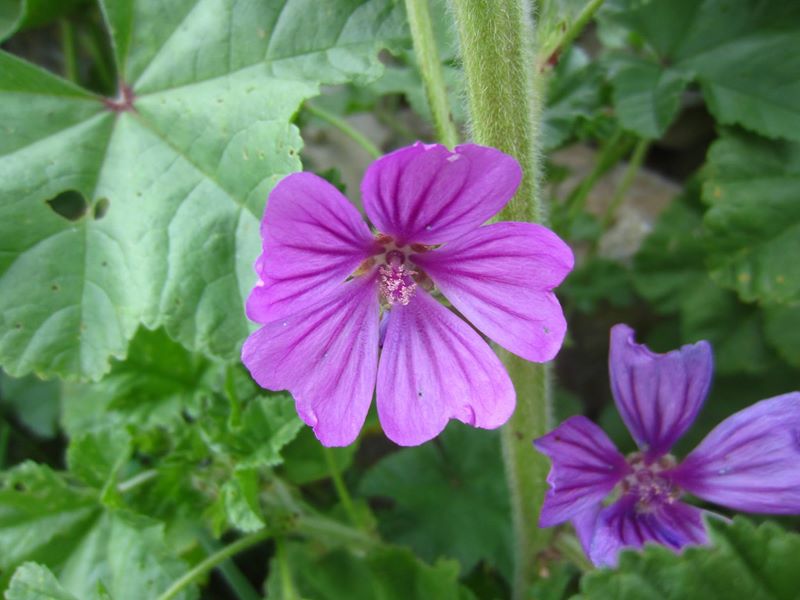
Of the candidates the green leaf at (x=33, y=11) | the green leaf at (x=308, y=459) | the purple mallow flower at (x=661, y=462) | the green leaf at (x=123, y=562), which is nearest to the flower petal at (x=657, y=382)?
the purple mallow flower at (x=661, y=462)

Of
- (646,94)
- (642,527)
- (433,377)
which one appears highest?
(646,94)

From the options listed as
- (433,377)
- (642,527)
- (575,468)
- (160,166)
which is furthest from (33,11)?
(642,527)

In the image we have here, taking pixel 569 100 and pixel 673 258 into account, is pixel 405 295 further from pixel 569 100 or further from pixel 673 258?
pixel 673 258

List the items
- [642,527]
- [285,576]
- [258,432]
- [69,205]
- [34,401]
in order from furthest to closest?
[69,205], [34,401], [285,576], [258,432], [642,527]

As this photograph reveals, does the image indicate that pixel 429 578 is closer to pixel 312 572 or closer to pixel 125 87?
pixel 312 572

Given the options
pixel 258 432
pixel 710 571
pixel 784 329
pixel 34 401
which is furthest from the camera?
pixel 34 401

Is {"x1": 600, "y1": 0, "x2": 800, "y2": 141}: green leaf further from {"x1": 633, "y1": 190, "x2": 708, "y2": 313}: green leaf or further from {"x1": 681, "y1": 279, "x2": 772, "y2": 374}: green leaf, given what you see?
{"x1": 681, "y1": 279, "x2": 772, "y2": 374}: green leaf
